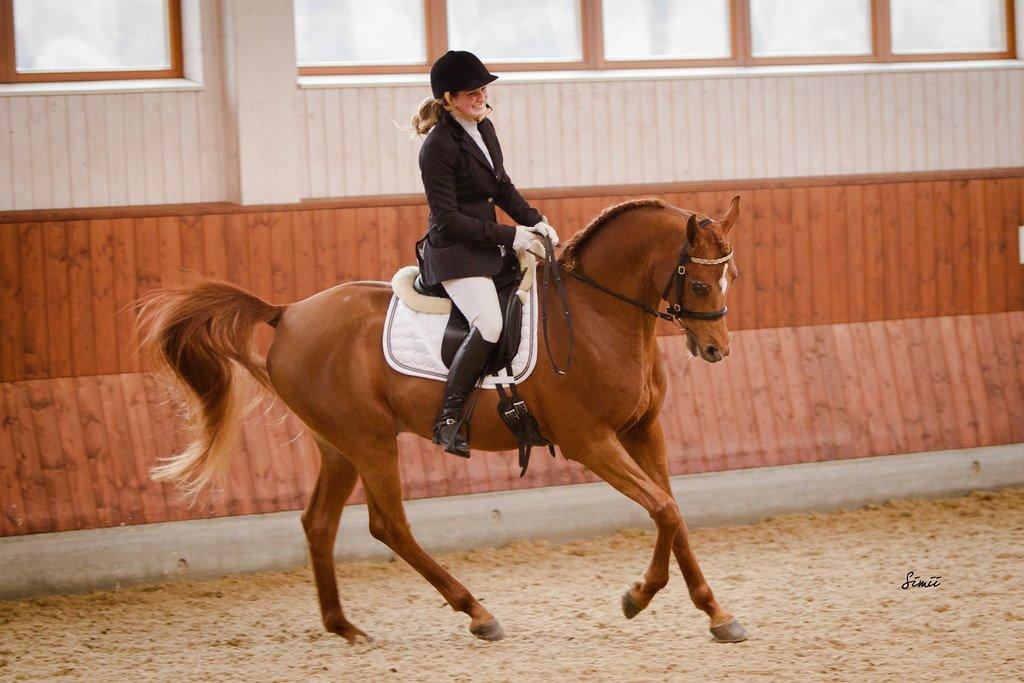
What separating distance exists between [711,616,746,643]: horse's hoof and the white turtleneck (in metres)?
1.92

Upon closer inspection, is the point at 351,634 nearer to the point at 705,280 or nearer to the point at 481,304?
the point at 481,304

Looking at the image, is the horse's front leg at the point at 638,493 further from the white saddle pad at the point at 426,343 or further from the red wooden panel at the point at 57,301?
the red wooden panel at the point at 57,301

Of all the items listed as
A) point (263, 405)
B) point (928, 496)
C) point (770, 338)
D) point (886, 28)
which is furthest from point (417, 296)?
point (886, 28)

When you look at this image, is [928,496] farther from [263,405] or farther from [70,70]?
[70,70]

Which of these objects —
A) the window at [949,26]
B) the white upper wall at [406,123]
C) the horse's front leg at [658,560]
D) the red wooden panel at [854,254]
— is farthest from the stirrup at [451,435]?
the window at [949,26]

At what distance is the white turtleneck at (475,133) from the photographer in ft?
13.8

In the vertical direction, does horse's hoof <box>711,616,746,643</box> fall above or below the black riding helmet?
below

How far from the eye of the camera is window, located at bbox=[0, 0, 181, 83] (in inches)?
249

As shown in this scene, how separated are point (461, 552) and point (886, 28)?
4.41 meters

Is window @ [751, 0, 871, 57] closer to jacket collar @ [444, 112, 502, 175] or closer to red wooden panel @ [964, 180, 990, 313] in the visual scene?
red wooden panel @ [964, 180, 990, 313]

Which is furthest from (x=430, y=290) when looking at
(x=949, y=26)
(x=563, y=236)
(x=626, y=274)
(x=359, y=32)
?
(x=949, y=26)

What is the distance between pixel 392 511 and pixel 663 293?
55.7 inches

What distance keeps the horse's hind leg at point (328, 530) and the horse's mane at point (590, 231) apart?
4.25 feet

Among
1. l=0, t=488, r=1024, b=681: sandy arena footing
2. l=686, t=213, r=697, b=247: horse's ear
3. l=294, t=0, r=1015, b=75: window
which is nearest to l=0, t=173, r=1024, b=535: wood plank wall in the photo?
l=0, t=488, r=1024, b=681: sandy arena footing
